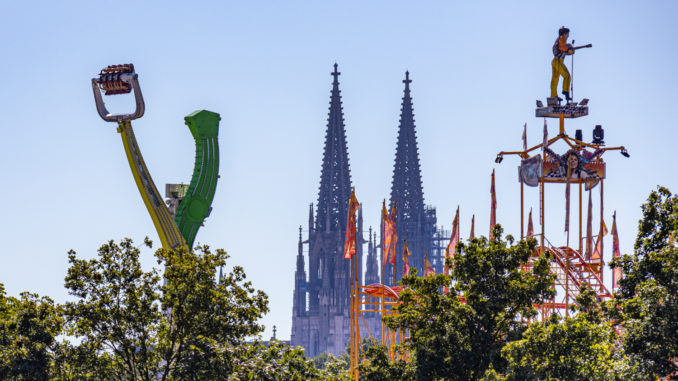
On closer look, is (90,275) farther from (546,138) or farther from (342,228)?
(342,228)

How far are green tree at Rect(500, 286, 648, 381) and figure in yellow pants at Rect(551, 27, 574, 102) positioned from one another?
57.2ft

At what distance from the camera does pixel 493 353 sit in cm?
3978

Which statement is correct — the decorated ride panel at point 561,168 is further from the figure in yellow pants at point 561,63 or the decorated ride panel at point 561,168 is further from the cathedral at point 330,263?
the cathedral at point 330,263

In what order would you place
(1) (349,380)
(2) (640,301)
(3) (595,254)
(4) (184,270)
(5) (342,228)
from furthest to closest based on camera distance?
(5) (342,228), (3) (595,254), (1) (349,380), (4) (184,270), (2) (640,301)

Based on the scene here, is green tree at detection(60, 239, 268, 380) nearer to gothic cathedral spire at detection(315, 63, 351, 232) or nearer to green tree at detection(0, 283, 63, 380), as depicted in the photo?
green tree at detection(0, 283, 63, 380)

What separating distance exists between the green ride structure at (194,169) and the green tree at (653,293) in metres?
23.0

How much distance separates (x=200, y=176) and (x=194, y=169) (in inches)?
20.1

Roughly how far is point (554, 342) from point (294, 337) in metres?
161

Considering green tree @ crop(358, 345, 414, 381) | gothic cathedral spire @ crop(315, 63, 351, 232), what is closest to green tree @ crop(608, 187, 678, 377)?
green tree @ crop(358, 345, 414, 381)

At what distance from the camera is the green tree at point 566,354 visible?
35.8 m

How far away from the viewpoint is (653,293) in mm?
35188

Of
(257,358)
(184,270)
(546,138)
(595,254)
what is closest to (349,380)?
(257,358)

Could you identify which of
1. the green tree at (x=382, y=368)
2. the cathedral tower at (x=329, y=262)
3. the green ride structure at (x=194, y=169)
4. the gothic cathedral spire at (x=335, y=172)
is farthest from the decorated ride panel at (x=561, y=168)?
the gothic cathedral spire at (x=335, y=172)

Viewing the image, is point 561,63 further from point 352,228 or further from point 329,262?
point 329,262
